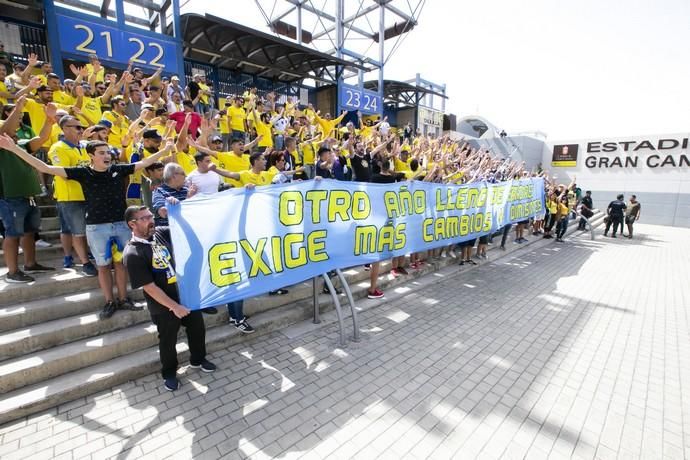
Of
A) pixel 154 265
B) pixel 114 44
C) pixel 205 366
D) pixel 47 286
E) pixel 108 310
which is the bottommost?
pixel 205 366

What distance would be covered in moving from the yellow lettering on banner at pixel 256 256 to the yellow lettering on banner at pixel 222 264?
13cm

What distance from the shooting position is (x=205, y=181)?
4285 millimetres

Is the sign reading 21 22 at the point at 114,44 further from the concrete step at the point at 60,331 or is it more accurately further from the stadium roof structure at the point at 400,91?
the stadium roof structure at the point at 400,91

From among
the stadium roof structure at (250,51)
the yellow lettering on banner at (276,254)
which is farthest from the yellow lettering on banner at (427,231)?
the stadium roof structure at (250,51)

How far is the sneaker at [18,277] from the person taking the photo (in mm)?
3696

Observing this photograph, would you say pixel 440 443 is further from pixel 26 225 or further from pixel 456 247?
Answer: pixel 456 247

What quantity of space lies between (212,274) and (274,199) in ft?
3.52

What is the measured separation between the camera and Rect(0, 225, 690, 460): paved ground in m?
2.65

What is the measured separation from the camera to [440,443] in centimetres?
270

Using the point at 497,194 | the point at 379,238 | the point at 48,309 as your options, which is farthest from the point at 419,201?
the point at 48,309

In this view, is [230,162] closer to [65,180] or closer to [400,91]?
[65,180]

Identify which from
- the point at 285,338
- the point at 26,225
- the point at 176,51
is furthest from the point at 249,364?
the point at 176,51

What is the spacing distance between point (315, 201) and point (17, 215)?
11.1ft

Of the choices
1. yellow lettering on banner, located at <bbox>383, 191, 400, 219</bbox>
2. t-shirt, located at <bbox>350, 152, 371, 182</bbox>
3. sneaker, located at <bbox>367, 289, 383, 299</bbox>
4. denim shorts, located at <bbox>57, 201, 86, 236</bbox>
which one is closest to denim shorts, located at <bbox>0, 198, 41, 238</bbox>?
denim shorts, located at <bbox>57, 201, 86, 236</bbox>
